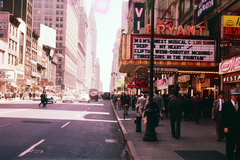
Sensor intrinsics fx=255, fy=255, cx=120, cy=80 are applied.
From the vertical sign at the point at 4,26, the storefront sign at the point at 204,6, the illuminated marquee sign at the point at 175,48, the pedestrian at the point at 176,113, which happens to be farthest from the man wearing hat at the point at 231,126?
the vertical sign at the point at 4,26

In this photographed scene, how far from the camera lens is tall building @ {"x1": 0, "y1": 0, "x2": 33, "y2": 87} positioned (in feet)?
230

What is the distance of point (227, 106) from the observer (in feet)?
21.4

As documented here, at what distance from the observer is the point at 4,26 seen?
187 feet

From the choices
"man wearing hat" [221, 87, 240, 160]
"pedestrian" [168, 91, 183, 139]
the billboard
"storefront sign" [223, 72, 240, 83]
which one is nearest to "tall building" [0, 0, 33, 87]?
the billboard

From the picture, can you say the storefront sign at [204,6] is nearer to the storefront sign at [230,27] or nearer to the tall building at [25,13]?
the storefront sign at [230,27]

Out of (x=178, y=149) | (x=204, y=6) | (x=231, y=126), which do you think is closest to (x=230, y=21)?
(x=204, y=6)

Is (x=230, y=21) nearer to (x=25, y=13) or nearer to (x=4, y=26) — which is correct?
(x=4, y=26)

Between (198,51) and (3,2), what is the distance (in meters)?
67.8

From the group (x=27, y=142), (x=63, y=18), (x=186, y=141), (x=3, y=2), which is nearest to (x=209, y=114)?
(x=186, y=141)

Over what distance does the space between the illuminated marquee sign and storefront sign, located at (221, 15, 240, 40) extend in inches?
121

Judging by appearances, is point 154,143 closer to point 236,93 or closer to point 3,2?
point 236,93

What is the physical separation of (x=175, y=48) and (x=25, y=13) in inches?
2615

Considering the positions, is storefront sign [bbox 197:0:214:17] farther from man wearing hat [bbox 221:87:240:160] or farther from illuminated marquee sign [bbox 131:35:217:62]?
man wearing hat [bbox 221:87:240:160]

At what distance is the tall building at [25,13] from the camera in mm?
70000
